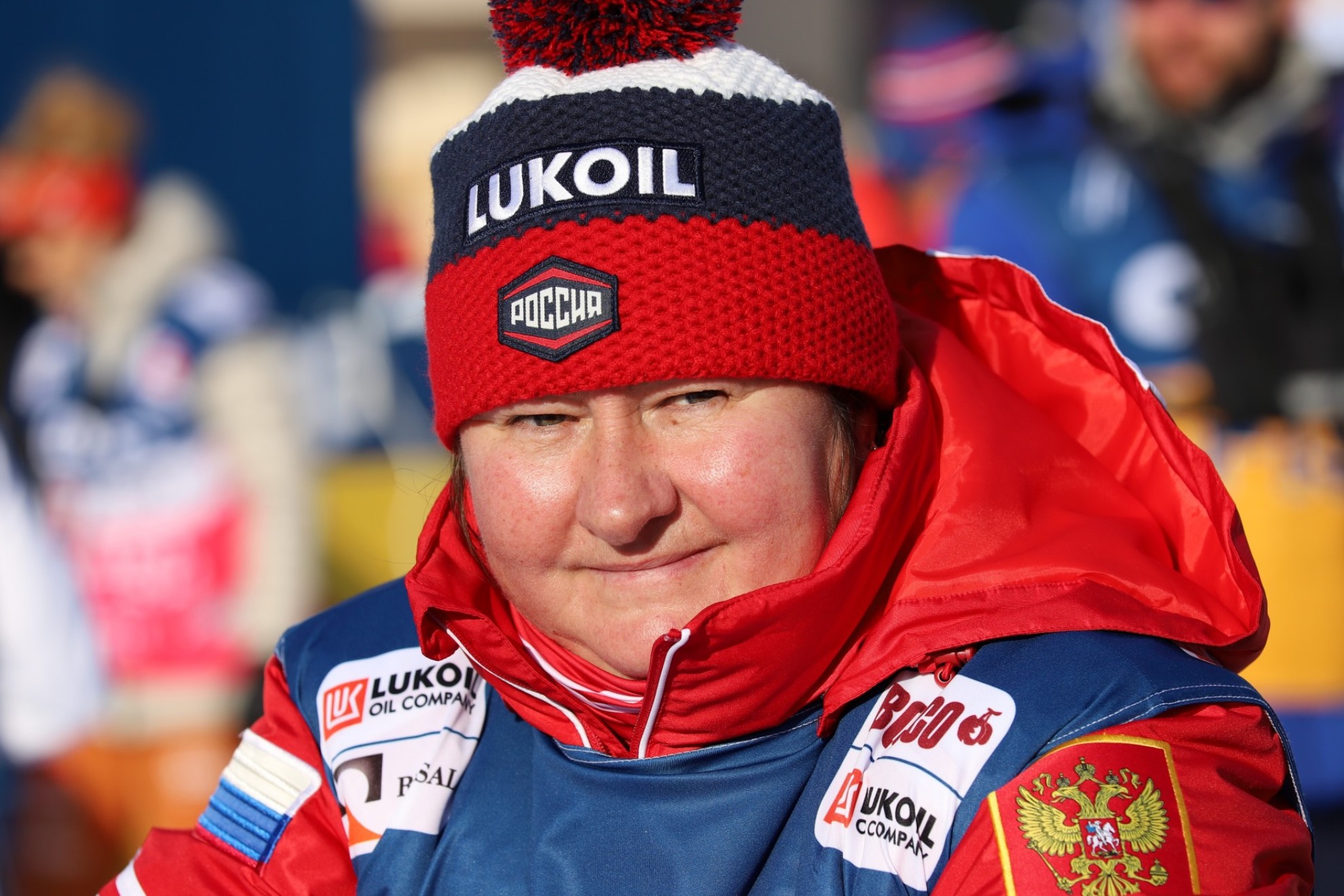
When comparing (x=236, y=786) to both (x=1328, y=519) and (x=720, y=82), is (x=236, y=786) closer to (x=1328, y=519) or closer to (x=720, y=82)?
(x=720, y=82)

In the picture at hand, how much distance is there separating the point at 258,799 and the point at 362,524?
4265mm

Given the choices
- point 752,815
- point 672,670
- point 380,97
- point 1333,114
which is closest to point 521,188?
point 672,670

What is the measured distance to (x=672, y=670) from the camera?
1.58m

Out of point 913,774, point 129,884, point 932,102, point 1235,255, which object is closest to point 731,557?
point 913,774

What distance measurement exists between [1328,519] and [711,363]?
2702 millimetres

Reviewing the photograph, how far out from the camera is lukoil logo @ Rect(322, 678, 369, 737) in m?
1.83

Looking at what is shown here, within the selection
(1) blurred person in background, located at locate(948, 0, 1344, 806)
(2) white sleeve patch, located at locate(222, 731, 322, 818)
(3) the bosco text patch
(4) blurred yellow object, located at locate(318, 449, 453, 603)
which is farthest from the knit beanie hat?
(4) blurred yellow object, located at locate(318, 449, 453, 603)

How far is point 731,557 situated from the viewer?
5.27 feet

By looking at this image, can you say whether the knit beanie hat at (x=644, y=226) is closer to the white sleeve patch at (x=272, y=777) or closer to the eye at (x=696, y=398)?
the eye at (x=696, y=398)

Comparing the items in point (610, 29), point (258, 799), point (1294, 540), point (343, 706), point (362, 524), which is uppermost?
point (610, 29)

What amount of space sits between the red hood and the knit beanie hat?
0.13 m

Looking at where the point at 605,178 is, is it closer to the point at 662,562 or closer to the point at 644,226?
the point at 644,226

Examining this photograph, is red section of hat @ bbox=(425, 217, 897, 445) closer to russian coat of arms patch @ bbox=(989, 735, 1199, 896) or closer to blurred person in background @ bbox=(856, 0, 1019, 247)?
russian coat of arms patch @ bbox=(989, 735, 1199, 896)

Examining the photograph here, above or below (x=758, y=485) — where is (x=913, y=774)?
below
